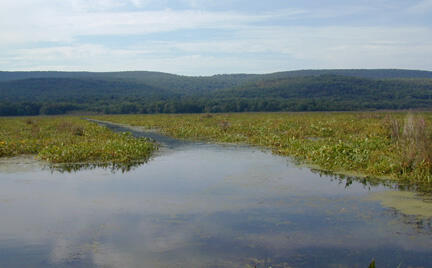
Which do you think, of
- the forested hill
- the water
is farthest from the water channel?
the forested hill

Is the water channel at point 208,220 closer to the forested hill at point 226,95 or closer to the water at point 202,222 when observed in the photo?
the water at point 202,222

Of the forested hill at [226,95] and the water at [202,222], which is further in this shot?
the forested hill at [226,95]

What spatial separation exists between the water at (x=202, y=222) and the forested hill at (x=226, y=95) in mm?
69799

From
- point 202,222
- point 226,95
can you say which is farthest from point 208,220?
point 226,95

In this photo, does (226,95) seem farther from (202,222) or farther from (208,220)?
(202,222)

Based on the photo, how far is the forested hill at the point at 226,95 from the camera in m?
85.0

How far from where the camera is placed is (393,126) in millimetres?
17984

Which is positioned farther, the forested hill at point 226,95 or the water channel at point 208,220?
the forested hill at point 226,95

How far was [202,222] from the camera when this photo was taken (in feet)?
28.1

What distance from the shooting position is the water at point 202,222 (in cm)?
674

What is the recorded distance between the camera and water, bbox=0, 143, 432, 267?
6.74 m

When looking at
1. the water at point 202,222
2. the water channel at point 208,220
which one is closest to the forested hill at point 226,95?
the water at point 202,222

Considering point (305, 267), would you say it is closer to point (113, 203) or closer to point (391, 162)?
point (113, 203)

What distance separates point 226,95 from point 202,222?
119 m
